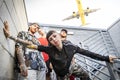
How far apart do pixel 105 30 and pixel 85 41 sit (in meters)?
0.96

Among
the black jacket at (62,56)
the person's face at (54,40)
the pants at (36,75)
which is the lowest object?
the pants at (36,75)

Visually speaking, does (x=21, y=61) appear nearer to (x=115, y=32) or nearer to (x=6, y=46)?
(x=6, y=46)

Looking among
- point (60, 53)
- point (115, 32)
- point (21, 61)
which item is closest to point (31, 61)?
point (21, 61)

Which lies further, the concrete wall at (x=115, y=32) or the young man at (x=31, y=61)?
the concrete wall at (x=115, y=32)

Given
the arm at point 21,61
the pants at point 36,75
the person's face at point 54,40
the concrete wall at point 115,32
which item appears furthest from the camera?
the concrete wall at point 115,32

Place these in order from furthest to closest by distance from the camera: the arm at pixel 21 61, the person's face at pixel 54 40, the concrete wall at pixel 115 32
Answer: the concrete wall at pixel 115 32 < the person's face at pixel 54 40 < the arm at pixel 21 61

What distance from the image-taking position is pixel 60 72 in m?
2.52

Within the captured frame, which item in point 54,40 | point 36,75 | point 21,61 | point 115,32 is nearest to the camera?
point 21,61

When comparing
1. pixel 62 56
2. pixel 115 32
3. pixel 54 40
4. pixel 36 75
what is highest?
pixel 115 32

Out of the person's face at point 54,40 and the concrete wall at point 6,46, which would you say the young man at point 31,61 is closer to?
the concrete wall at point 6,46

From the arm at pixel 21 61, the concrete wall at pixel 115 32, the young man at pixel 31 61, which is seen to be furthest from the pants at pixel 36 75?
the concrete wall at pixel 115 32

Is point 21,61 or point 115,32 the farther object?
point 115,32

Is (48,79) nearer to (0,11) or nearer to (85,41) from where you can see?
(0,11)

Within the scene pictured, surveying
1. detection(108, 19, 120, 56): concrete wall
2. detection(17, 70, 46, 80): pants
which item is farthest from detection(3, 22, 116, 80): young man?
detection(108, 19, 120, 56): concrete wall
